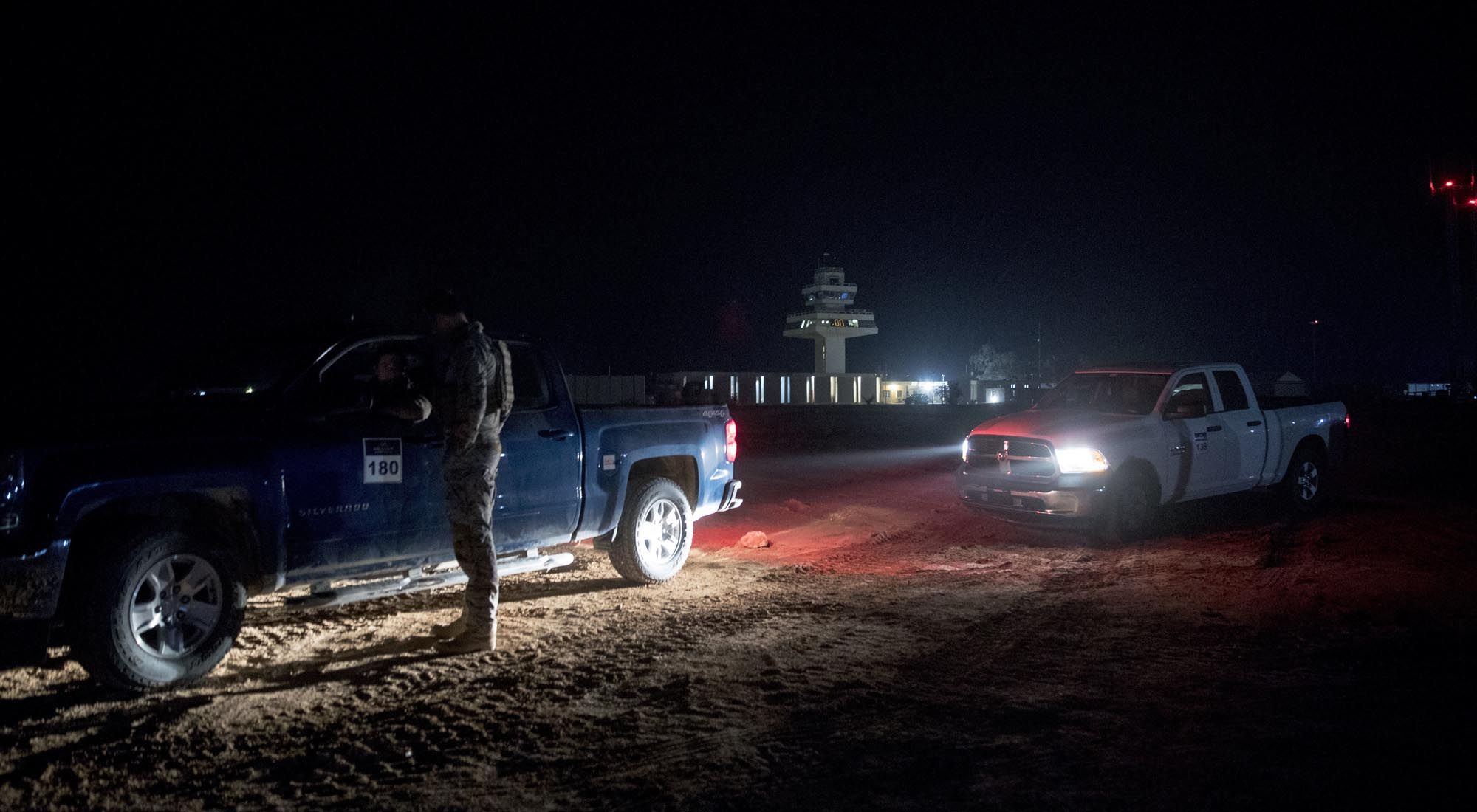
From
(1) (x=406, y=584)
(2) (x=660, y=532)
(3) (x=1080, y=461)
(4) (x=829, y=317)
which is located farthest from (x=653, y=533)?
(4) (x=829, y=317)

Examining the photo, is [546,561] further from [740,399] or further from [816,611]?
[740,399]

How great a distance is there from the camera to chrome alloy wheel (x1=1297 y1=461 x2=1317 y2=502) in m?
11.7

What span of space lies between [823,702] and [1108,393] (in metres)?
7.40

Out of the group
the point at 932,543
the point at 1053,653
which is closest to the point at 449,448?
the point at 1053,653

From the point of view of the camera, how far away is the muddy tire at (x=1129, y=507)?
371 inches

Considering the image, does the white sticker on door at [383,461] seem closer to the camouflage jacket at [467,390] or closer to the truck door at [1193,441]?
the camouflage jacket at [467,390]

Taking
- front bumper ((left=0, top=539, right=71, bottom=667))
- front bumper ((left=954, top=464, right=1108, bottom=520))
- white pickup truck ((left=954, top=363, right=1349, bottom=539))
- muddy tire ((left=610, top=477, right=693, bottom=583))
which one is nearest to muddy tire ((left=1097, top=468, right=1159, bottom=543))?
white pickup truck ((left=954, top=363, right=1349, bottom=539))

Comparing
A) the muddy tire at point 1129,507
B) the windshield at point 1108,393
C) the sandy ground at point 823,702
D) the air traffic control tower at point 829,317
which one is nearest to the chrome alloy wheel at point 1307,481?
the windshield at point 1108,393

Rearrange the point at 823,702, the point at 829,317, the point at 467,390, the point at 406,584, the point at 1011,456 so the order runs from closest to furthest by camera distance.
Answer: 1. the point at 823,702
2. the point at 467,390
3. the point at 406,584
4. the point at 1011,456
5. the point at 829,317

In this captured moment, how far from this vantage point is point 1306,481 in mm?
11859

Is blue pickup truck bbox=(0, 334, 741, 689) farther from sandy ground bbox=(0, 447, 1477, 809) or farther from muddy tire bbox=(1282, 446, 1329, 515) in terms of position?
muddy tire bbox=(1282, 446, 1329, 515)

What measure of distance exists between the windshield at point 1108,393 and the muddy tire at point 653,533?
5.06 m

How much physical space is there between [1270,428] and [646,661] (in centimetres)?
893

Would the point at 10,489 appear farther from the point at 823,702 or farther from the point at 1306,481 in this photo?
the point at 1306,481
